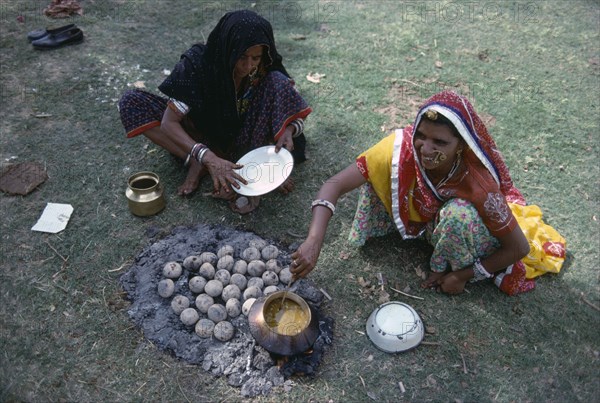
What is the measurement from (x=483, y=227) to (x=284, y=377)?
1.40 metres

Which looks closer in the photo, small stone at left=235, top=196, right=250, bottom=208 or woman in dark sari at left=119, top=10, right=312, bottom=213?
woman in dark sari at left=119, top=10, right=312, bottom=213

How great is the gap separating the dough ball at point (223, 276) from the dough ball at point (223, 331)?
A: 280 millimetres

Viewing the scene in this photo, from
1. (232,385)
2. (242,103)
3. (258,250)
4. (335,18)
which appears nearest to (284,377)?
(232,385)

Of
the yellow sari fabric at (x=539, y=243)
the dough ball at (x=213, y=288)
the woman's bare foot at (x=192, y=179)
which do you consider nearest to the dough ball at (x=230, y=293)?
the dough ball at (x=213, y=288)

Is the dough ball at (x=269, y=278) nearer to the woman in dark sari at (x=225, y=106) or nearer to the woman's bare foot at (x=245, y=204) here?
the woman in dark sari at (x=225, y=106)

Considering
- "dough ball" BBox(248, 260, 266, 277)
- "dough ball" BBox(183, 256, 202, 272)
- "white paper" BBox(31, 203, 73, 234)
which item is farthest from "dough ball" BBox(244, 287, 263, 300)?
"white paper" BBox(31, 203, 73, 234)

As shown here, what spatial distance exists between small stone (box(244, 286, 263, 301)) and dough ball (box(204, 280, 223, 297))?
15 centimetres

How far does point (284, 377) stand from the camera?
2.55 m

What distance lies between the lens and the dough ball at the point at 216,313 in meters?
2.71

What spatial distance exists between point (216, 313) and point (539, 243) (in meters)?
2.18

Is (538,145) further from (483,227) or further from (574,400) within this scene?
(574,400)

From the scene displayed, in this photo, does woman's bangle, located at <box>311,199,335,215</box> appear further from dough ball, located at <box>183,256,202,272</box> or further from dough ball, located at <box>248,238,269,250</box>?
dough ball, located at <box>183,256,202,272</box>

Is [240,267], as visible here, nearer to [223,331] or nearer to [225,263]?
[225,263]

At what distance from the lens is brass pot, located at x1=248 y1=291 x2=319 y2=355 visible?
2479mm
